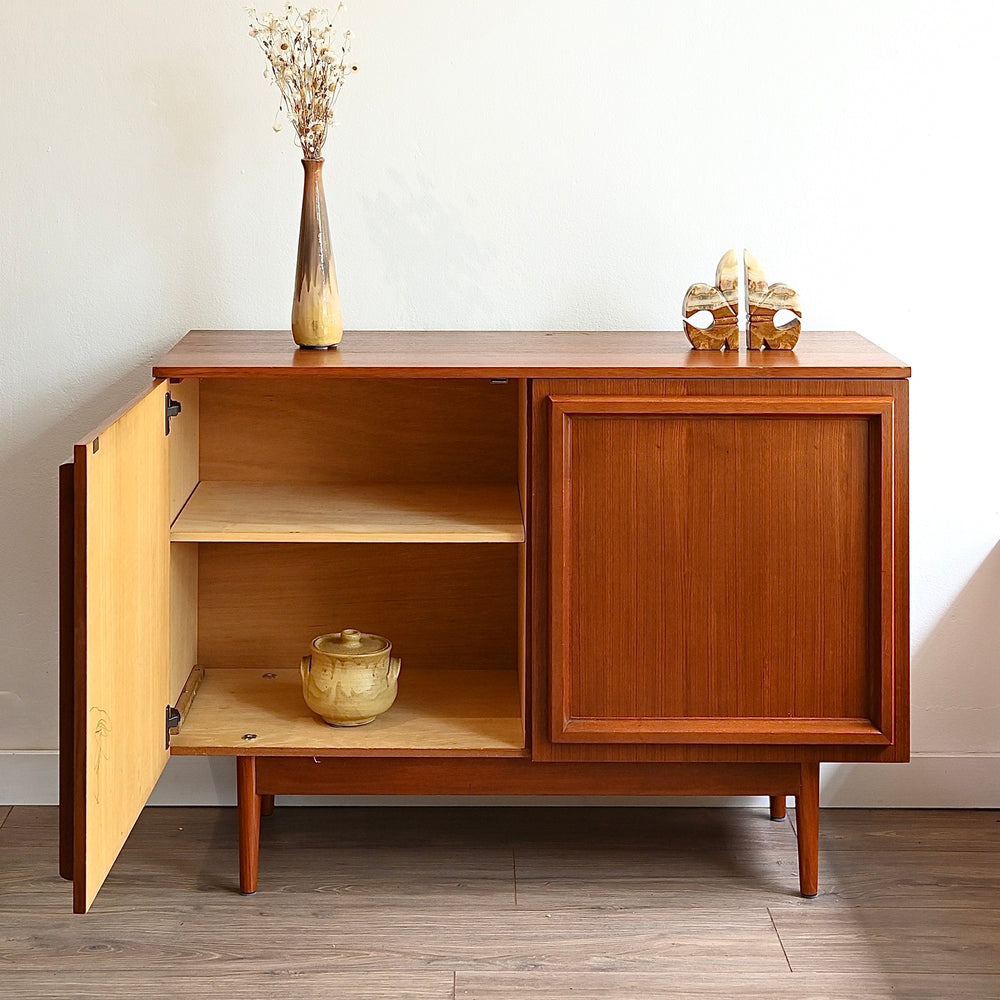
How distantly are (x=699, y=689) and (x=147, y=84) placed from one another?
4.40ft

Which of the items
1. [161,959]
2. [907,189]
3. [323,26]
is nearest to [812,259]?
[907,189]

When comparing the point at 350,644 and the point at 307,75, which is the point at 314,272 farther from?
the point at 350,644

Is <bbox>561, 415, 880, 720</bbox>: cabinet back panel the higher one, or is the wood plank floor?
<bbox>561, 415, 880, 720</bbox>: cabinet back panel

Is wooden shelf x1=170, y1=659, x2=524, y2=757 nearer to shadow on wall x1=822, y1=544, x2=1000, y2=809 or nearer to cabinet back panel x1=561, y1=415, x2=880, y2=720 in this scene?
cabinet back panel x1=561, y1=415, x2=880, y2=720

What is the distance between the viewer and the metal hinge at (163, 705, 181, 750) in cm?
185

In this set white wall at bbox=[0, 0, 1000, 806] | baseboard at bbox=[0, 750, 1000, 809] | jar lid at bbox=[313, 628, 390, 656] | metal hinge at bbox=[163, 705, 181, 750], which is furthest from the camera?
baseboard at bbox=[0, 750, 1000, 809]

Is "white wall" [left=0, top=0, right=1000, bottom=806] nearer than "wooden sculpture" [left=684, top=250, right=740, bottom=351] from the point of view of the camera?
No

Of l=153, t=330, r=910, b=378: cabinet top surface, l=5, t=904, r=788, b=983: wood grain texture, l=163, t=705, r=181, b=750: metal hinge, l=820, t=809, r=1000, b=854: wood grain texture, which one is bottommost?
l=5, t=904, r=788, b=983: wood grain texture

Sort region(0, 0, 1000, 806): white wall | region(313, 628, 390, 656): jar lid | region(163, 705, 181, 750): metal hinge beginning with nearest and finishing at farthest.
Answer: region(163, 705, 181, 750): metal hinge → region(313, 628, 390, 656): jar lid → region(0, 0, 1000, 806): white wall

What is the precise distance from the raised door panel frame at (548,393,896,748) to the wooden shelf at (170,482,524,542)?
0.11m

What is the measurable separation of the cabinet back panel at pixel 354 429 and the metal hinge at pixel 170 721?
448mm

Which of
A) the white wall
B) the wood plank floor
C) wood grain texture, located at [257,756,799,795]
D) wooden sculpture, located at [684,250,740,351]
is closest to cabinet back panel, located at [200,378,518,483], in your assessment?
the white wall

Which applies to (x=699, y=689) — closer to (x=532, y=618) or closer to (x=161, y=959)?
(x=532, y=618)

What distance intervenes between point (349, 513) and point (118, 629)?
19.1 inches
